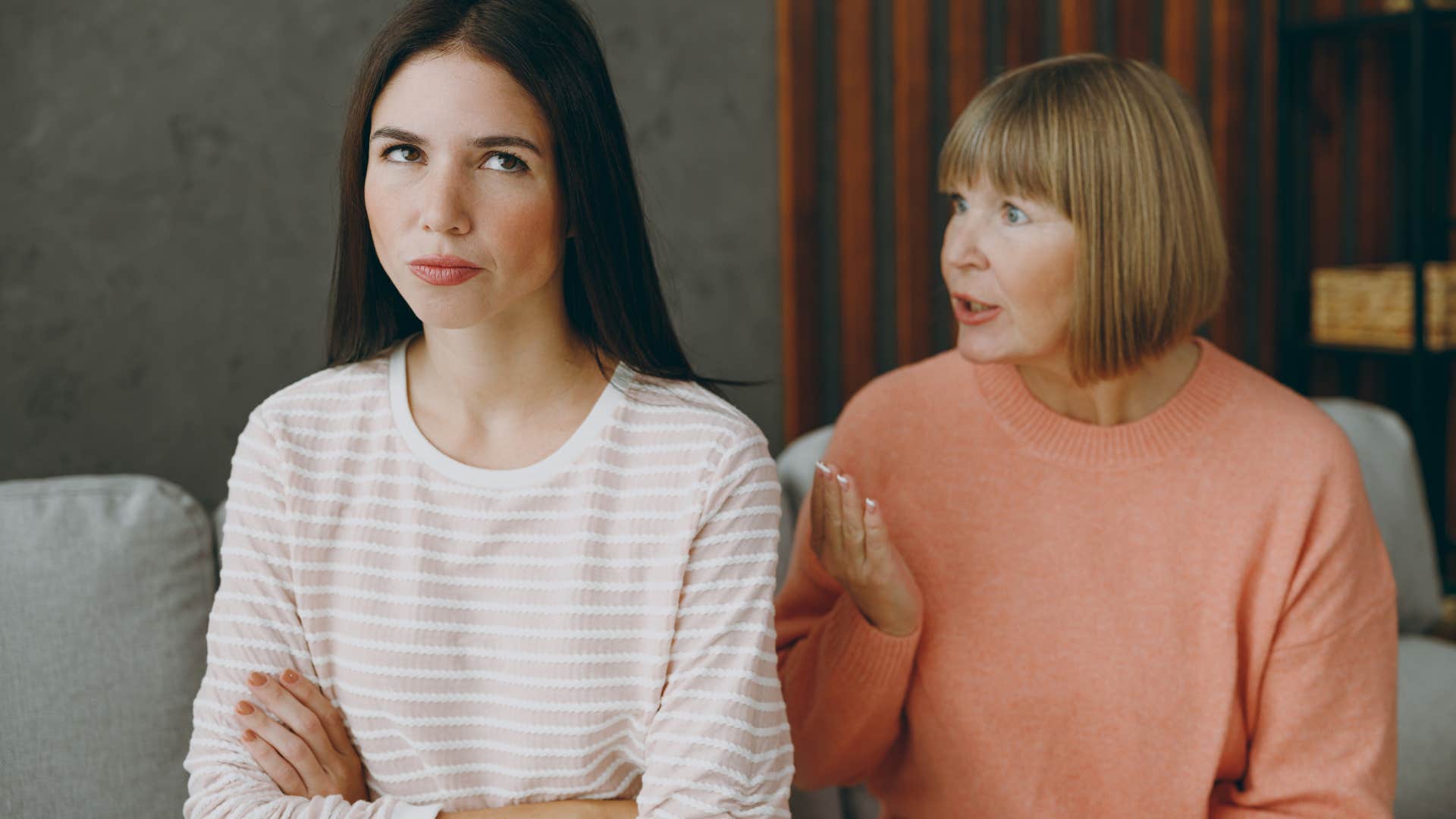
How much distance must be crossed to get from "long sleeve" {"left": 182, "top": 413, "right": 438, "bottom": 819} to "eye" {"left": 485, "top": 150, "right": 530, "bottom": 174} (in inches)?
13.4

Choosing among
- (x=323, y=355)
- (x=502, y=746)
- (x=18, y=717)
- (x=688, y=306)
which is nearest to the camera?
(x=502, y=746)

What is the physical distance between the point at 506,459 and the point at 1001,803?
664 millimetres

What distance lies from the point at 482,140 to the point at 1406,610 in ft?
5.23

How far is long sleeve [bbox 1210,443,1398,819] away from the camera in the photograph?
1.34 meters

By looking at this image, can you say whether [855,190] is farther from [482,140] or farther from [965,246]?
[482,140]

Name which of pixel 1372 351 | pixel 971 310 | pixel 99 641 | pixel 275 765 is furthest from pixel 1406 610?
pixel 99 641

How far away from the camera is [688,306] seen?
210 centimetres

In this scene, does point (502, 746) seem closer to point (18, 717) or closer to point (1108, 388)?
point (18, 717)

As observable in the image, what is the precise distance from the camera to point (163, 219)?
5.79 feet

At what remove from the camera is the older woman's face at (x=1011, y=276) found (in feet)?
4.46

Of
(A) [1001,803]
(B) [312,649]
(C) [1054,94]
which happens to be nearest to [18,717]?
(B) [312,649]

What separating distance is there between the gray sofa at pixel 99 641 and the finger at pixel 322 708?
301mm

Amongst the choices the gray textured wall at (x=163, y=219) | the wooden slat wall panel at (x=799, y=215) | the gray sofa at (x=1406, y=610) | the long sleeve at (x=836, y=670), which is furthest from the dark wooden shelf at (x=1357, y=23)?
the long sleeve at (x=836, y=670)

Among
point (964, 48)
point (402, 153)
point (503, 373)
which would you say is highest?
point (964, 48)
